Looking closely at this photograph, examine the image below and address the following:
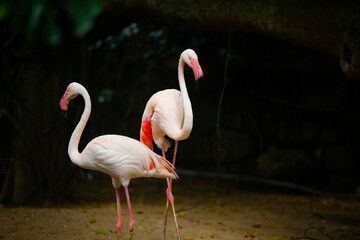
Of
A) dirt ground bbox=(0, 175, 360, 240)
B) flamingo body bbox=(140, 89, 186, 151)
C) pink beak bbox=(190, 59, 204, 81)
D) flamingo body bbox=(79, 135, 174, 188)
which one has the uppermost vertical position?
pink beak bbox=(190, 59, 204, 81)

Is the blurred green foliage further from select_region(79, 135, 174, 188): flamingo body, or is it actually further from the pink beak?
the pink beak

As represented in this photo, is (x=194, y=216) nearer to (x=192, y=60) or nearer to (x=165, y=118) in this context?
(x=165, y=118)

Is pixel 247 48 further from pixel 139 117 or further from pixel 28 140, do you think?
pixel 28 140

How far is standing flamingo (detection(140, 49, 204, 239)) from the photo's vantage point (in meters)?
3.02

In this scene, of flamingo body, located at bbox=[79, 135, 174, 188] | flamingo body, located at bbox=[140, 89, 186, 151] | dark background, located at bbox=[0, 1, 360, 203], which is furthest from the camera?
dark background, located at bbox=[0, 1, 360, 203]

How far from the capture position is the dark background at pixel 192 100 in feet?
15.6

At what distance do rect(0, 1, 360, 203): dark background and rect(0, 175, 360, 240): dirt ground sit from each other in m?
0.48

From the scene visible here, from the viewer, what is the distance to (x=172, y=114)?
3.22m

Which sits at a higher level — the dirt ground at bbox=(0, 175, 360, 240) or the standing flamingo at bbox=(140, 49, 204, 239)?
the standing flamingo at bbox=(140, 49, 204, 239)

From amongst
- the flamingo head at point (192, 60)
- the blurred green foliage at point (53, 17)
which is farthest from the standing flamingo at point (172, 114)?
the blurred green foliage at point (53, 17)

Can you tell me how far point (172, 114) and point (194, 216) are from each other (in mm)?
1747

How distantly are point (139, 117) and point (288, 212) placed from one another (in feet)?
12.6

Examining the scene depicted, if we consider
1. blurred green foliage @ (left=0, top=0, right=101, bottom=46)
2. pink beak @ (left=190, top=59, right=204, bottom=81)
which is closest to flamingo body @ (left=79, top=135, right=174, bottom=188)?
pink beak @ (left=190, top=59, right=204, bottom=81)

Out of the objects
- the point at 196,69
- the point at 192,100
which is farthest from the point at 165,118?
the point at 192,100
